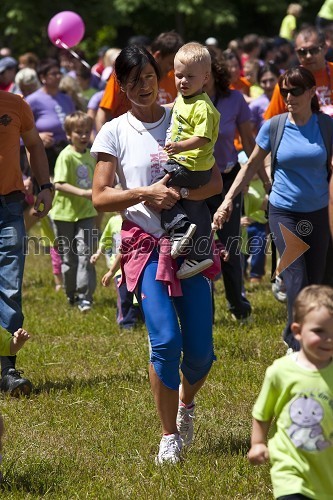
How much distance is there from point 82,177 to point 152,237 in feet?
15.9

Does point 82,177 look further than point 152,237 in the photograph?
Yes

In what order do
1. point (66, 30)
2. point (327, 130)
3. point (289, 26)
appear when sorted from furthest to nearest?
1. point (289, 26)
2. point (66, 30)
3. point (327, 130)

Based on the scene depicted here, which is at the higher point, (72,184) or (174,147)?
(174,147)

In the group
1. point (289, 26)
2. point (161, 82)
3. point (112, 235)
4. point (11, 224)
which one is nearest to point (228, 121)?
point (161, 82)

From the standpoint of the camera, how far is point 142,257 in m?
5.68

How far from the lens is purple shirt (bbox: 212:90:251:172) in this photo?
8.97 m

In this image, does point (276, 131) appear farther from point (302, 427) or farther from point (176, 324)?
point (302, 427)

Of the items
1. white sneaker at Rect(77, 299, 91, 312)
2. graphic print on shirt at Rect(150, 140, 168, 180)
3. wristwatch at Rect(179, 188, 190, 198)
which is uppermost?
graphic print on shirt at Rect(150, 140, 168, 180)

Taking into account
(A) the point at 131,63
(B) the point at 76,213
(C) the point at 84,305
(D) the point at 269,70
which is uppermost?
(A) the point at 131,63

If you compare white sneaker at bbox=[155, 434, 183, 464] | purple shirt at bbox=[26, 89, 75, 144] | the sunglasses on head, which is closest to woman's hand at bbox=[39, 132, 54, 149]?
purple shirt at bbox=[26, 89, 75, 144]

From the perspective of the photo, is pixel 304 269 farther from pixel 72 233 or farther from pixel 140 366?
pixel 72 233

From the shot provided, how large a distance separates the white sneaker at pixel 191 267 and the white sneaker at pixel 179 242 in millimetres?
80

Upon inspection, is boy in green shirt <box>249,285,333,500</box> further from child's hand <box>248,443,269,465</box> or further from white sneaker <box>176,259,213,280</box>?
white sneaker <box>176,259,213,280</box>

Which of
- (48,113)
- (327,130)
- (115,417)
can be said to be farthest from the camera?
(48,113)
